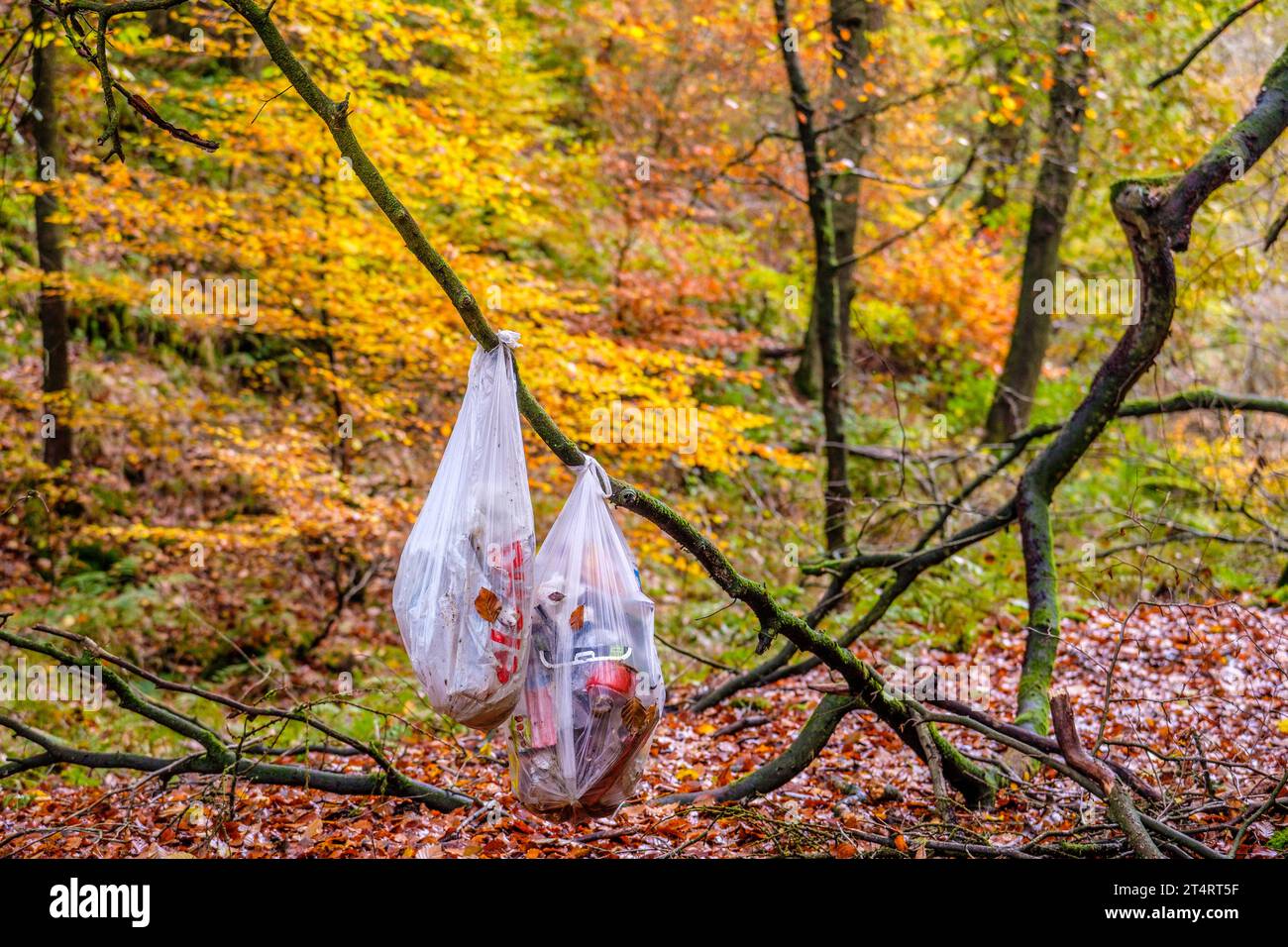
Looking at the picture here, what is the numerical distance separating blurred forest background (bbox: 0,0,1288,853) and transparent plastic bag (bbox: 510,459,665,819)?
116cm

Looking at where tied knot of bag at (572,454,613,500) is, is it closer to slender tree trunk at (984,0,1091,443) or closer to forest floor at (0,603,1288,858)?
forest floor at (0,603,1288,858)

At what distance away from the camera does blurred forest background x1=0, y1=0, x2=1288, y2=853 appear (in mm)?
→ 6840

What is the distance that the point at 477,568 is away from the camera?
2482 mm

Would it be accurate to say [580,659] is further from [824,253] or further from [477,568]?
[824,253]

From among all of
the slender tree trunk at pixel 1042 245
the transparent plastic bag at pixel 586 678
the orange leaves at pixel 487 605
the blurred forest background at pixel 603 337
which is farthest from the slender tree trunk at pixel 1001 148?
the orange leaves at pixel 487 605

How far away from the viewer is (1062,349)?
15539mm

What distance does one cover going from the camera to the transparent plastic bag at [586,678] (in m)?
2.58

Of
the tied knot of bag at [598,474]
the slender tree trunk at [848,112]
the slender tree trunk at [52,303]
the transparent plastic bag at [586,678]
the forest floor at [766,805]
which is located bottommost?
the forest floor at [766,805]

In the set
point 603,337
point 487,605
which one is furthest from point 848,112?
point 487,605

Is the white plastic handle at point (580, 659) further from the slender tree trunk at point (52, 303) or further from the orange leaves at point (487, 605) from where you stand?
the slender tree trunk at point (52, 303)

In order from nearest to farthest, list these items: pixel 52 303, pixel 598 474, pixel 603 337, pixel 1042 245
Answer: pixel 598 474 → pixel 52 303 → pixel 603 337 → pixel 1042 245

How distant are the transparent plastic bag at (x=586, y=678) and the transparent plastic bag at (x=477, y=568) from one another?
0.38 ft

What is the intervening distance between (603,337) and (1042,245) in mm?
5164
